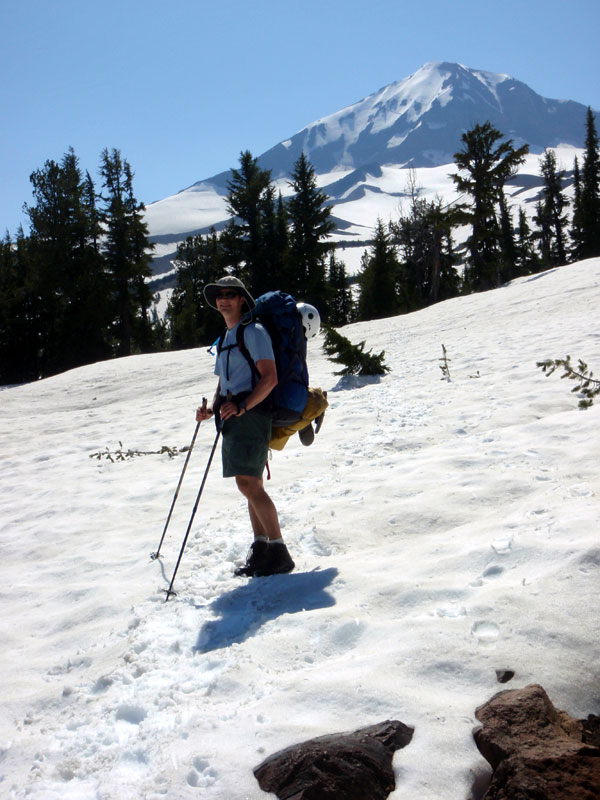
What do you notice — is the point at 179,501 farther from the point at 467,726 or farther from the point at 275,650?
the point at 467,726

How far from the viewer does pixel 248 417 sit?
13.7 feet

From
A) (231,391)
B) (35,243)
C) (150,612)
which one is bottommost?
(150,612)

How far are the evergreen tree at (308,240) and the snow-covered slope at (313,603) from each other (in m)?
28.9

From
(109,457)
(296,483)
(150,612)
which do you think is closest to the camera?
(150,612)

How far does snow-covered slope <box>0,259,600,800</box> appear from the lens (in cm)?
251

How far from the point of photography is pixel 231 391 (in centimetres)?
427

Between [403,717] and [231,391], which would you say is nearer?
[403,717]

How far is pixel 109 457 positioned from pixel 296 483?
11.9ft

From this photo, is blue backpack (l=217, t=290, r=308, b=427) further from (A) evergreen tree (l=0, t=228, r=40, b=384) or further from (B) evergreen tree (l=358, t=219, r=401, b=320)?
(B) evergreen tree (l=358, t=219, r=401, b=320)

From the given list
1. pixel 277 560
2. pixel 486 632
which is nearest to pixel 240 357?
pixel 277 560

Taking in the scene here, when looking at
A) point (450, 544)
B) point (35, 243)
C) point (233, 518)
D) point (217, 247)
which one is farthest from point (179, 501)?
point (217, 247)

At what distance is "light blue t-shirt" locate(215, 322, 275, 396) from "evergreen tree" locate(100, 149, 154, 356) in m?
29.7

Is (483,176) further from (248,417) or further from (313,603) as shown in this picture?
(313,603)

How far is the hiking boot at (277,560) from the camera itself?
4.31 m
